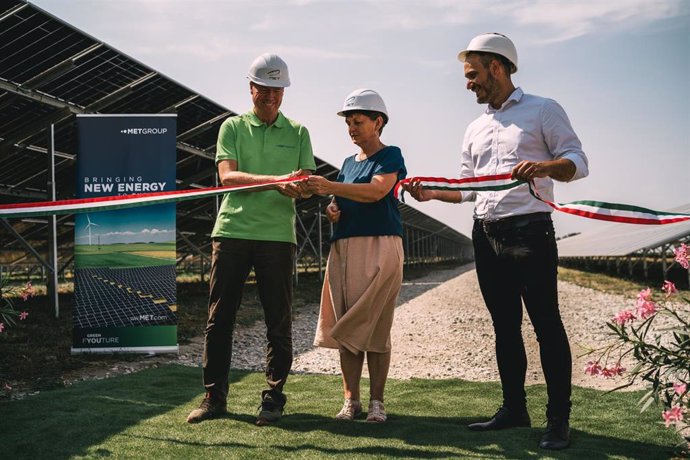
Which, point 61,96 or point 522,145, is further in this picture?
point 61,96

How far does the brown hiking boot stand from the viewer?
11.7 ft

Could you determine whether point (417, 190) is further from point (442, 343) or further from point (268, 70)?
point (442, 343)

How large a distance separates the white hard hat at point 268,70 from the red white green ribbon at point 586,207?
88cm

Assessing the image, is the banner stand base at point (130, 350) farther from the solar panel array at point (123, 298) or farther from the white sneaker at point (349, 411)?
the white sneaker at point (349, 411)

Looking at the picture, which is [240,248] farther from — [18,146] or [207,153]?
[207,153]

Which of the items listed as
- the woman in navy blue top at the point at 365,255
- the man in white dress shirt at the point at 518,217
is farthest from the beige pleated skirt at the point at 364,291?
the man in white dress shirt at the point at 518,217

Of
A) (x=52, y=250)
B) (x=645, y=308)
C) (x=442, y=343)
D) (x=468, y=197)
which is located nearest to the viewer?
(x=645, y=308)

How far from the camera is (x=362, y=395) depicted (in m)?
4.45

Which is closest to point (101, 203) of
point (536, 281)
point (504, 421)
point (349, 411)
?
point (349, 411)

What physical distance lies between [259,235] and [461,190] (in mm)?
1086

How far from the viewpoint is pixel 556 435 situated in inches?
118

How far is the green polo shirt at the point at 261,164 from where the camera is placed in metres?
3.57

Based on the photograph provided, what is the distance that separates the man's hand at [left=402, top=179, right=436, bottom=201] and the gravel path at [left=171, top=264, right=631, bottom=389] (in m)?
1.02

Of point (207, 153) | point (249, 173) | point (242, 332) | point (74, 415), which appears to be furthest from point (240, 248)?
point (207, 153)
